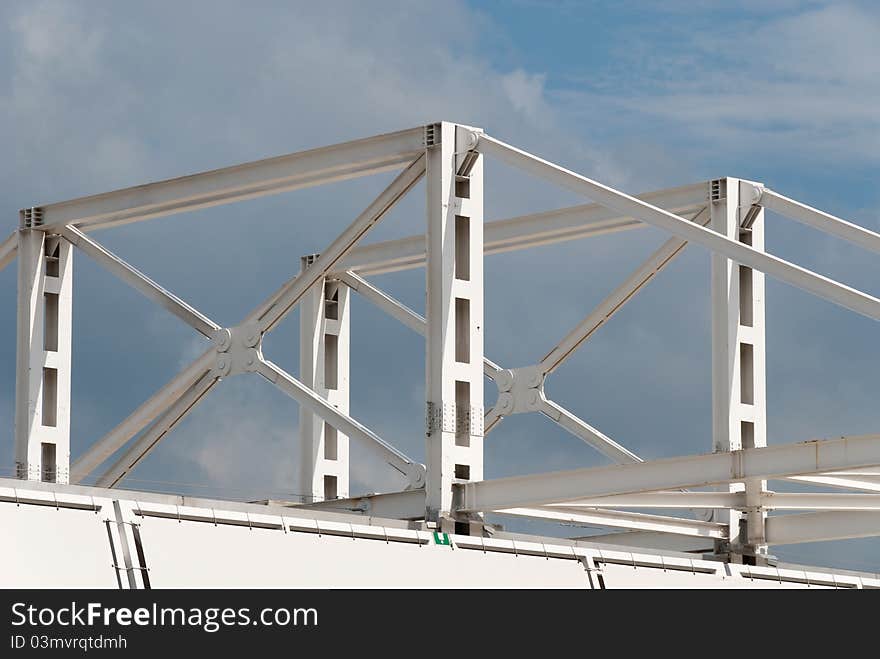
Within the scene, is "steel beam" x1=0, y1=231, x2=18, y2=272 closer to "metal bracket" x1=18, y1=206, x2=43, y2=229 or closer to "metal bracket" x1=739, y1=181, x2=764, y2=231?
"metal bracket" x1=18, y1=206, x2=43, y2=229

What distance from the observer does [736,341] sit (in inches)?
1843

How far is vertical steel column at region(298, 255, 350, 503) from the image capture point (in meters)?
54.8

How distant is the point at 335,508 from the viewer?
44562 mm

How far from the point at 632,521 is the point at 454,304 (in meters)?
7.24

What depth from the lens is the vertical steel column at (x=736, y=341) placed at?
46.8 metres

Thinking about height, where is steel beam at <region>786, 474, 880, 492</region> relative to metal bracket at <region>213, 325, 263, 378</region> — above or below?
below

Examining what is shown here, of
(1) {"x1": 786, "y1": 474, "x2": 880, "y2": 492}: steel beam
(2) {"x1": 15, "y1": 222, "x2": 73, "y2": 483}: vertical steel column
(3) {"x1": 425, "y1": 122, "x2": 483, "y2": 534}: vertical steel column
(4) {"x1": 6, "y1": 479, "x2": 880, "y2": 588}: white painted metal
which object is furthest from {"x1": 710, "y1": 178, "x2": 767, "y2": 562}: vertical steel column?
(2) {"x1": 15, "y1": 222, "x2": 73, "y2": 483}: vertical steel column

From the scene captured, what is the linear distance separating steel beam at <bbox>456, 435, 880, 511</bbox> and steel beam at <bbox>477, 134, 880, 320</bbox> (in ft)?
11.0

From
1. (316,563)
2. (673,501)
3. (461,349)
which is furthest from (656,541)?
(316,563)

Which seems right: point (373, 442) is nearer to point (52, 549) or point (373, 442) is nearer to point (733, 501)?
point (733, 501)
